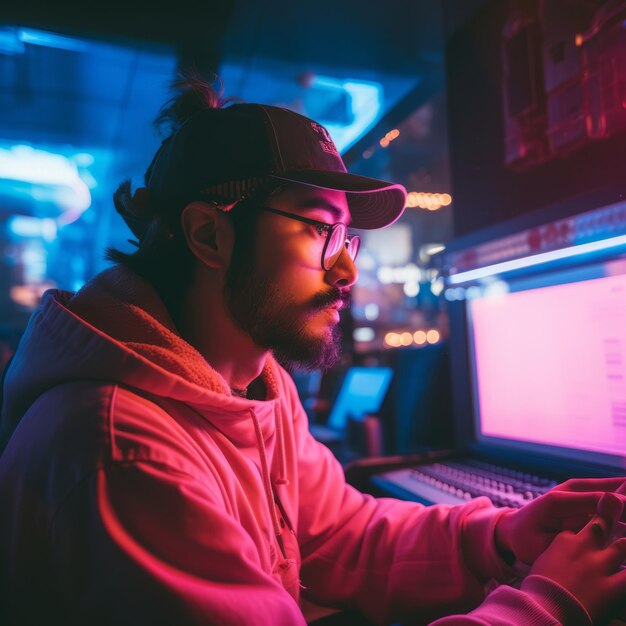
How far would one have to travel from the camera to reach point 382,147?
363 cm

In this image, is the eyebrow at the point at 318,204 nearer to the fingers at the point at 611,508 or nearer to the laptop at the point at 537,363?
the laptop at the point at 537,363

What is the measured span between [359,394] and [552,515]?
1634 mm

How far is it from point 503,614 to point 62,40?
11.5 feet

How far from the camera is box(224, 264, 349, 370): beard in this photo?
107cm

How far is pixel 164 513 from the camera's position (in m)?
0.67

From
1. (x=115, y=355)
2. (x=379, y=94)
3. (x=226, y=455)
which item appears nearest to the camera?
(x=115, y=355)

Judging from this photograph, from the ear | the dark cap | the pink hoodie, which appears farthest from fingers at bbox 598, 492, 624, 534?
the ear

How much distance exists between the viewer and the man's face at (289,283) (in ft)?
3.52

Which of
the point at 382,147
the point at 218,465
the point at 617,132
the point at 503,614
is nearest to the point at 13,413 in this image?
the point at 218,465

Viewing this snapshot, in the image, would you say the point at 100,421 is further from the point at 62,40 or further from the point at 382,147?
the point at 382,147

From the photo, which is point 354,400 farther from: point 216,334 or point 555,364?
point 216,334

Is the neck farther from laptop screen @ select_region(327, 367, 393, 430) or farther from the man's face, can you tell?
laptop screen @ select_region(327, 367, 393, 430)

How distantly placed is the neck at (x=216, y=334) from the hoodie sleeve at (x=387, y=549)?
30 centimetres

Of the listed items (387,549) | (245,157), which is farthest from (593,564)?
(245,157)
